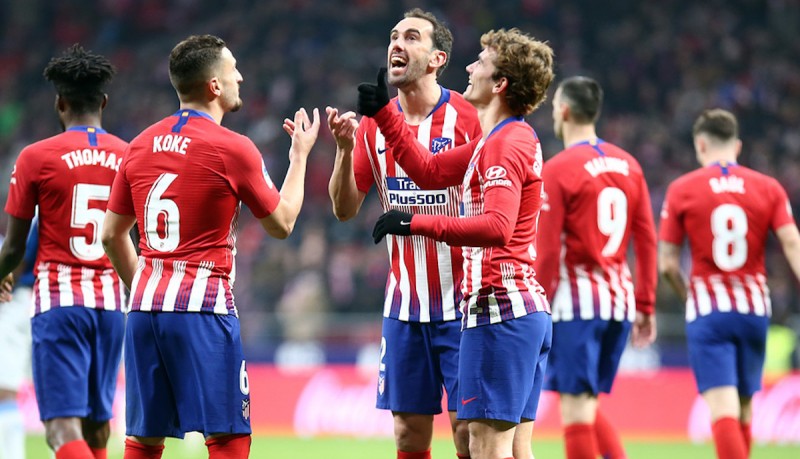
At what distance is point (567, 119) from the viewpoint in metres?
6.99

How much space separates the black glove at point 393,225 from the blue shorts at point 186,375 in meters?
0.83

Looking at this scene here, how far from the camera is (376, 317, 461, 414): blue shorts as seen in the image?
5.39 m

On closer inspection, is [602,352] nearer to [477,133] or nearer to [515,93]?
[477,133]

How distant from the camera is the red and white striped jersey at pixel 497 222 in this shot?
14.4ft

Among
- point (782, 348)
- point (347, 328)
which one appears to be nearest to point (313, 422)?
point (347, 328)

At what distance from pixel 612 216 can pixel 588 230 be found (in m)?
0.20

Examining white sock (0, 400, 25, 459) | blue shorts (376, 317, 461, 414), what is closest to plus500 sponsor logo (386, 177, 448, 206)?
blue shorts (376, 317, 461, 414)

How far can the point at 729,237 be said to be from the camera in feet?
23.0

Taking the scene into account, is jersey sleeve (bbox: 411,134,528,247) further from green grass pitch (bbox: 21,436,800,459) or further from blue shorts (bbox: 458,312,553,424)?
green grass pitch (bbox: 21,436,800,459)

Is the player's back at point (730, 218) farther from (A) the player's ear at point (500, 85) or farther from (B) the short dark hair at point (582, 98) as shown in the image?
(A) the player's ear at point (500, 85)

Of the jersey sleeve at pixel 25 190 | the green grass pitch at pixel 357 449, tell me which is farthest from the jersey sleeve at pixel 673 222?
the jersey sleeve at pixel 25 190

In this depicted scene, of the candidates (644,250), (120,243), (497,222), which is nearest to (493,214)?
(497,222)

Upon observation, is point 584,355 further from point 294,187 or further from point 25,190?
point 25,190

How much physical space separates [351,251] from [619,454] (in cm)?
884
